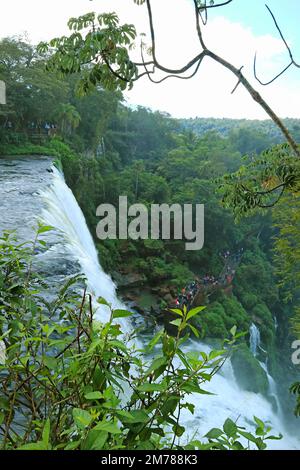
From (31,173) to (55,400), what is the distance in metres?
10.1

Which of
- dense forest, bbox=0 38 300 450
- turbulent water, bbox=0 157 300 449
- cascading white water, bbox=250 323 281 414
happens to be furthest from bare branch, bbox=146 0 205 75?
cascading white water, bbox=250 323 281 414

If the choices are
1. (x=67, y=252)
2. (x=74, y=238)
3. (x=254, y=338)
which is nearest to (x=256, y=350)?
(x=254, y=338)

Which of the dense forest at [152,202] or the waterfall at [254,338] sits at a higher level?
the dense forest at [152,202]

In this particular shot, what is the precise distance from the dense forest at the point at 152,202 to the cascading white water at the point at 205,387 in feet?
2.58

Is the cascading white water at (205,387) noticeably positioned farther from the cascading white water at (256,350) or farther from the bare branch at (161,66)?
the bare branch at (161,66)

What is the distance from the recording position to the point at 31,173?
1052 cm

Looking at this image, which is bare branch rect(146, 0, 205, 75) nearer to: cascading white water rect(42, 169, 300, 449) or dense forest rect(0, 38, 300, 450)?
cascading white water rect(42, 169, 300, 449)

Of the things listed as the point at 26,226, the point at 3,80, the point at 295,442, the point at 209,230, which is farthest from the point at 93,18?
the point at 209,230

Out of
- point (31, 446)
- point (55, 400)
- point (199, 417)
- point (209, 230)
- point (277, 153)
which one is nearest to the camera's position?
point (31, 446)

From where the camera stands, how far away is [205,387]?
895 cm

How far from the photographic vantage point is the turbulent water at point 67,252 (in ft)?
16.9

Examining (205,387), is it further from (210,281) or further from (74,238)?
(210,281)

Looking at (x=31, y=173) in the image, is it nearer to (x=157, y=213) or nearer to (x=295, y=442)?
(x=157, y=213)

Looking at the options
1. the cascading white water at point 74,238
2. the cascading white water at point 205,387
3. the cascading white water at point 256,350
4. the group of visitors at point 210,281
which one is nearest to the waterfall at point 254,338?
the cascading white water at point 256,350
